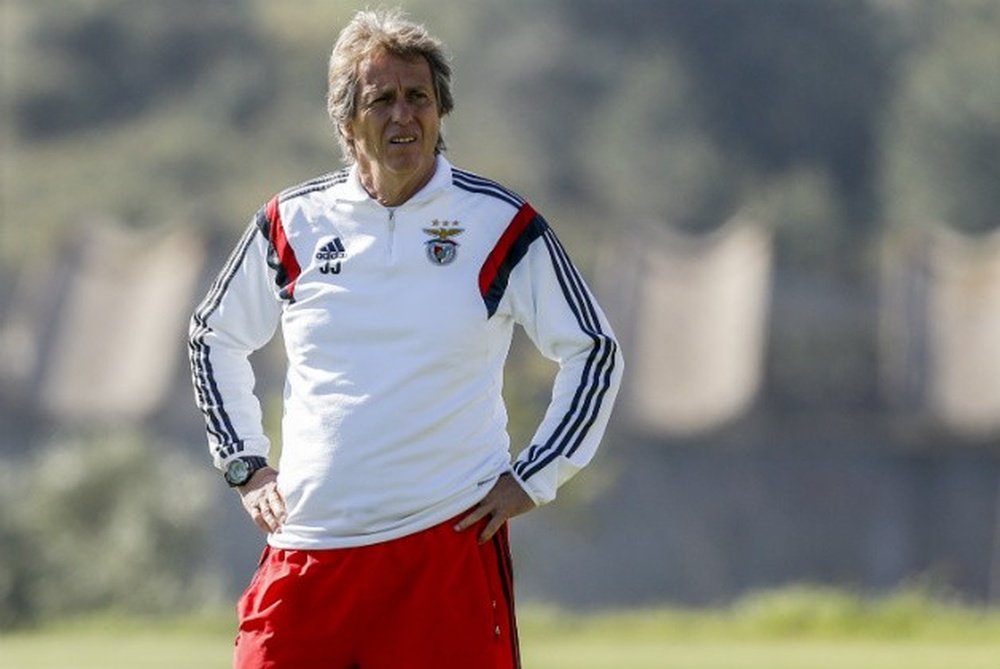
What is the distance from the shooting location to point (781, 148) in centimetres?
6731

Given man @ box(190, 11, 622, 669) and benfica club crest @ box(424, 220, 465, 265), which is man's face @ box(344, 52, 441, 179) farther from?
benfica club crest @ box(424, 220, 465, 265)

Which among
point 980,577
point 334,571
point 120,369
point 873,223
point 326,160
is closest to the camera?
point 334,571

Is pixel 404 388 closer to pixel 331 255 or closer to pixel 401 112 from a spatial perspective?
pixel 331 255

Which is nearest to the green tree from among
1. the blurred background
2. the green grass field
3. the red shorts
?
the blurred background

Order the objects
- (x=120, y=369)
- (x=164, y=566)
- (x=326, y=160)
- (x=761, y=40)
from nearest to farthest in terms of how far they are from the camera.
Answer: (x=164, y=566) → (x=120, y=369) → (x=326, y=160) → (x=761, y=40)

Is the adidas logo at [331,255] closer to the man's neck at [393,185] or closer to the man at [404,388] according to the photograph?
the man at [404,388]

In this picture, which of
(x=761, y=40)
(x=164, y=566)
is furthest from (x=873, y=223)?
(x=164, y=566)

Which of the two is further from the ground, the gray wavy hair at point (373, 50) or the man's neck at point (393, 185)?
the gray wavy hair at point (373, 50)

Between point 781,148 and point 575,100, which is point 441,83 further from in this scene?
point 575,100

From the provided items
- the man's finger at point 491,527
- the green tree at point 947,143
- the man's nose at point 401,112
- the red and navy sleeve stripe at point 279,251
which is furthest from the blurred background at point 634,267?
the man's finger at point 491,527

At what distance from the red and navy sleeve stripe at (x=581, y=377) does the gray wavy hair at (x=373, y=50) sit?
1.43ft

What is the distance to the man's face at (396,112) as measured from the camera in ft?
17.0

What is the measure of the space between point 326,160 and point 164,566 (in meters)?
48.5

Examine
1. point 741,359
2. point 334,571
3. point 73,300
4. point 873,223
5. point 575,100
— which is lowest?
point 334,571
